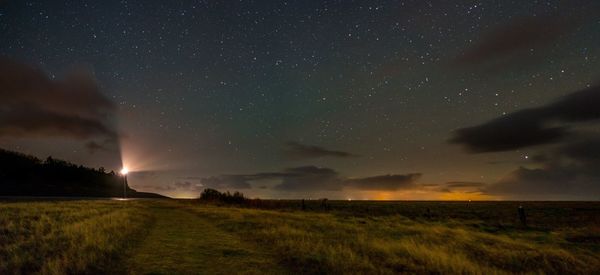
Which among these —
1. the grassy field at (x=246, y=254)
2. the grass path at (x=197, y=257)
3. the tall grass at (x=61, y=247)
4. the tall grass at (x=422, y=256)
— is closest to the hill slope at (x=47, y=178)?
the tall grass at (x=61, y=247)

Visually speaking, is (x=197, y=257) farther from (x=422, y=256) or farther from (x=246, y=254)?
(x=422, y=256)

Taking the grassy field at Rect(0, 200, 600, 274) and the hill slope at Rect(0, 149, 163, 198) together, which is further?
the hill slope at Rect(0, 149, 163, 198)

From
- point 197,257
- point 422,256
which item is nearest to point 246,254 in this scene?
point 197,257

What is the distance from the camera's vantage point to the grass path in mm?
9680

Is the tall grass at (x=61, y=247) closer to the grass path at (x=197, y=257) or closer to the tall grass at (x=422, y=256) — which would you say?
the grass path at (x=197, y=257)

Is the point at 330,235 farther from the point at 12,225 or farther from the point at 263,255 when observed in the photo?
the point at 12,225

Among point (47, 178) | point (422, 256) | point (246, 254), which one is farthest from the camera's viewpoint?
point (47, 178)

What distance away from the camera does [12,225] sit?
16.3 meters

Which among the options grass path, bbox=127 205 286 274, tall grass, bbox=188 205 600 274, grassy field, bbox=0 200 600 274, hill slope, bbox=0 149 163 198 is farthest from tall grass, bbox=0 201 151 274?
hill slope, bbox=0 149 163 198

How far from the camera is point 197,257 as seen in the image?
11336 millimetres

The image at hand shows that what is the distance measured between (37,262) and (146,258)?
8.54 feet

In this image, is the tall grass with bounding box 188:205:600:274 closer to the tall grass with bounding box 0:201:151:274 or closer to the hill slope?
the tall grass with bounding box 0:201:151:274

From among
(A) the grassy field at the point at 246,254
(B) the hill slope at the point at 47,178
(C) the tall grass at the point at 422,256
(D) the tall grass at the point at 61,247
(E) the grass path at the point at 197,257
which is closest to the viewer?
(D) the tall grass at the point at 61,247

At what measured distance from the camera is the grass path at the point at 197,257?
968cm
